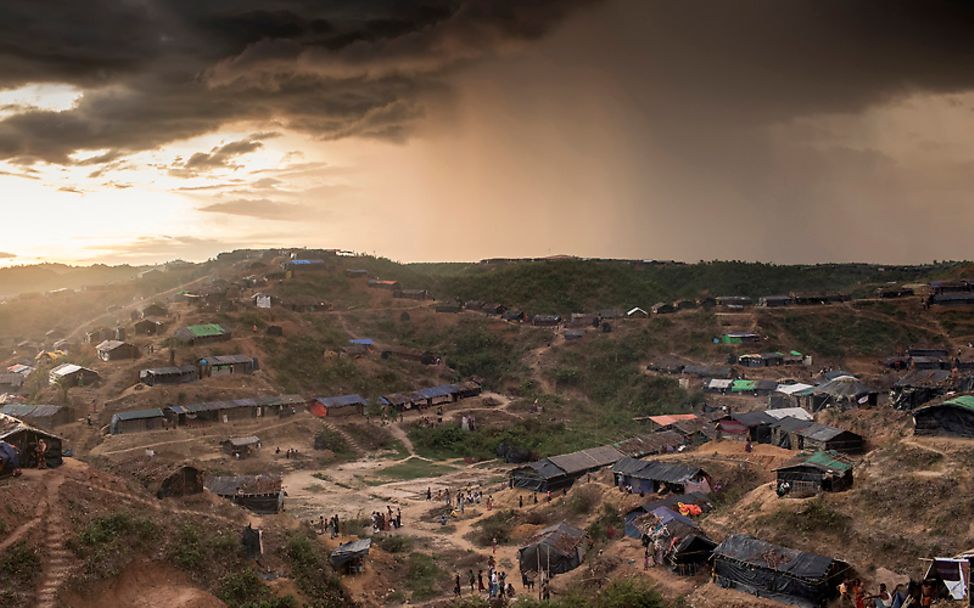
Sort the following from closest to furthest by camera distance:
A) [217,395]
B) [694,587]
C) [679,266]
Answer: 1. [694,587]
2. [217,395]
3. [679,266]

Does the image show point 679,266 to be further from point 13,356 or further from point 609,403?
point 13,356

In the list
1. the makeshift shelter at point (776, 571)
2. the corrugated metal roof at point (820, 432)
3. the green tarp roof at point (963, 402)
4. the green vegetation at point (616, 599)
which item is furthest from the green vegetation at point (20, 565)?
the green tarp roof at point (963, 402)

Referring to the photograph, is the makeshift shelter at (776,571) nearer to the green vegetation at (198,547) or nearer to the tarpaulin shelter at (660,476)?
the tarpaulin shelter at (660,476)

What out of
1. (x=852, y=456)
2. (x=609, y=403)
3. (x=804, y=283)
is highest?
(x=804, y=283)

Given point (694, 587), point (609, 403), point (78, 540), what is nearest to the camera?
point (78, 540)

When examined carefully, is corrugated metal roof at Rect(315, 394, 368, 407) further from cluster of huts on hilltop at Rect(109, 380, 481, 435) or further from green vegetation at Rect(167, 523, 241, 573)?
green vegetation at Rect(167, 523, 241, 573)

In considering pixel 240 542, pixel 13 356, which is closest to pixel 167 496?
pixel 240 542
